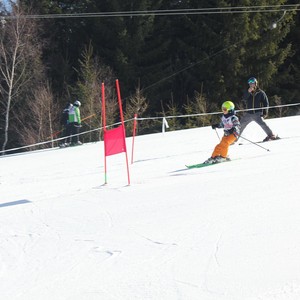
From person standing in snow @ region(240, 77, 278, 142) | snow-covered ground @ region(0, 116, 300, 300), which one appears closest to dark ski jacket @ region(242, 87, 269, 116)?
person standing in snow @ region(240, 77, 278, 142)

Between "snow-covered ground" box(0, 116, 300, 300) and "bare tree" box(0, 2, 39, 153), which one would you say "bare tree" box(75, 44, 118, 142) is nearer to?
"bare tree" box(0, 2, 39, 153)

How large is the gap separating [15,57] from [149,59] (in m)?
9.49

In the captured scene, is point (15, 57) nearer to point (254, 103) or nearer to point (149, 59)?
point (149, 59)

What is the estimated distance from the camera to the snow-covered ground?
13.3 ft

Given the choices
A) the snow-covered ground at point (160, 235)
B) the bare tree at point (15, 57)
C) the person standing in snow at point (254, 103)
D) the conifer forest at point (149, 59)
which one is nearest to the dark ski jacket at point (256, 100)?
the person standing in snow at point (254, 103)

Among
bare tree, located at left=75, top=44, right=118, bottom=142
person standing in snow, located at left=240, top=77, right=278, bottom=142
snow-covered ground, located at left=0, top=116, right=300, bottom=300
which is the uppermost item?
bare tree, located at left=75, top=44, right=118, bottom=142

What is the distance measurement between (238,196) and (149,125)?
80.3 ft

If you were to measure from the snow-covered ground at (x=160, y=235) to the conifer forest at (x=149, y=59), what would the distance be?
22.3m

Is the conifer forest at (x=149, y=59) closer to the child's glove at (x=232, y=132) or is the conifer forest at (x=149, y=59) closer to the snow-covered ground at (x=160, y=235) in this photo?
the child's glove at (x=232, y=132)

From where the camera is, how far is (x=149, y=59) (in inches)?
1411

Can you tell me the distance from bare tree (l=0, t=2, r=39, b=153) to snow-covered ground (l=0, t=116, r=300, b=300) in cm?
2388

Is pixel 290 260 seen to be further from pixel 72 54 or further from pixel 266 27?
pixel 72 54

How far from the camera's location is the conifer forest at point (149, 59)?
32406 mm

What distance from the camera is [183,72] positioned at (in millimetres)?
35469
